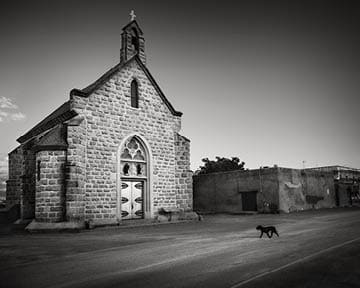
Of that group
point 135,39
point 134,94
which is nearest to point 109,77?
point 134,94

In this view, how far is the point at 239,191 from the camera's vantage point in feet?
83.8

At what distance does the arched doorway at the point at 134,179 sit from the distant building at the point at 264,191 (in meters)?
10.8

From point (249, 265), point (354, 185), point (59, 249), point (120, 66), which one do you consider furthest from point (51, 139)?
point (354, 185)

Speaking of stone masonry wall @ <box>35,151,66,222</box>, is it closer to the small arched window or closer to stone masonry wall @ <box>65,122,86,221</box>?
stone masonry wall @ <box>65,122,86,221</box>

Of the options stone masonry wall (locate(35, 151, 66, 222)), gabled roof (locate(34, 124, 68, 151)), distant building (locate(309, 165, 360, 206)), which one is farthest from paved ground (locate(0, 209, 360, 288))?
distant building (locate(309, 165, 360, 206))

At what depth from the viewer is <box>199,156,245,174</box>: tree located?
4547cm

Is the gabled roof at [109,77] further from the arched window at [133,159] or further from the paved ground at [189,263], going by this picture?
the paved ground at [189,263]

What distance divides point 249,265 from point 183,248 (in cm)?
267

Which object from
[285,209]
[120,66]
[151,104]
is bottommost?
[285,209]

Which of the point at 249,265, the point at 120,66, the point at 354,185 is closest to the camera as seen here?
the point at 249,265

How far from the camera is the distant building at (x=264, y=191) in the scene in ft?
77.4

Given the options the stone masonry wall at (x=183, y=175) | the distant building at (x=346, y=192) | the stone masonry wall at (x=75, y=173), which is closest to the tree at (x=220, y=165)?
the distant building at (x=346, y=192)

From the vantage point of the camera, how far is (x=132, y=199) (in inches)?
664

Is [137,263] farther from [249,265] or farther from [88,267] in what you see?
[249,265]
